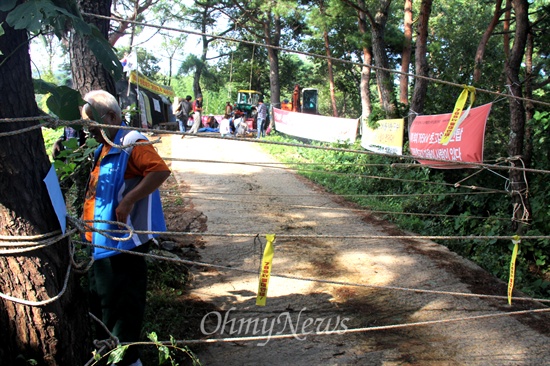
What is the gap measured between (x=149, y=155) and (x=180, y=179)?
614 cm

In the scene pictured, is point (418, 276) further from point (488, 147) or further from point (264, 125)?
point (264, 125)

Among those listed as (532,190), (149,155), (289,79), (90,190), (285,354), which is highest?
(289,79)

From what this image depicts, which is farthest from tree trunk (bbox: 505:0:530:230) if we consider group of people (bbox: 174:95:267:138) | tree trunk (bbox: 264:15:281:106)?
tree trunk (bbox: 264:15:281:106)

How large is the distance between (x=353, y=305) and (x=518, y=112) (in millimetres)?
3386

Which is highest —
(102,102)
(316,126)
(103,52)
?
(103,52)

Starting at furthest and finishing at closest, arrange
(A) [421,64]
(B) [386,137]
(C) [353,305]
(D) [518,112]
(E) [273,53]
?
(E) [273,53]
(B) [386,137]
(A) [421,64]
(D) [518,112]
(C) [353,305]

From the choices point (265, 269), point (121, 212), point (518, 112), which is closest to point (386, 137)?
point (518, 112)

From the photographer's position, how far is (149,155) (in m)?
2.44

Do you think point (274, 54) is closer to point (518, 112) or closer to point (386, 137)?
point (386, 137)

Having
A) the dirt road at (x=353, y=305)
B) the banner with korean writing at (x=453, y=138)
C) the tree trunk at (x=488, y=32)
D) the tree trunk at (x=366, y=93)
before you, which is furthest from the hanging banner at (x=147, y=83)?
the tree trunk at (x=488, y=32)

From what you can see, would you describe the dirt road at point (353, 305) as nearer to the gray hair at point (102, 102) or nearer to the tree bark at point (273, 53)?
the gray hair at point (102, 102)

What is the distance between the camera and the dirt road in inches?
120

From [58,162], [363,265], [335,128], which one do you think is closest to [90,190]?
[58,162]

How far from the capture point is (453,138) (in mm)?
6254
